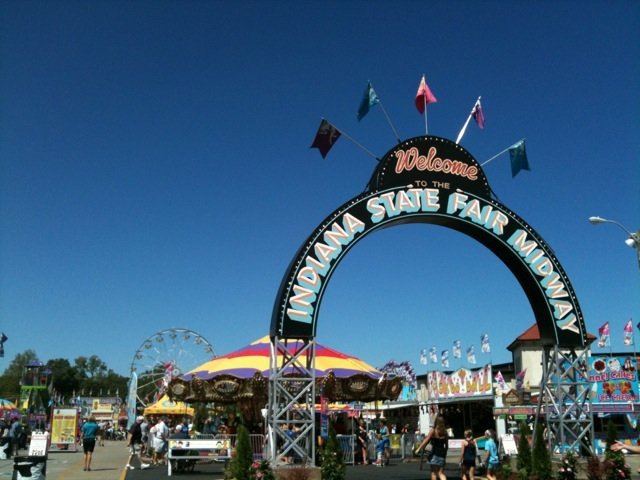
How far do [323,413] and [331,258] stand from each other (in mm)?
7567

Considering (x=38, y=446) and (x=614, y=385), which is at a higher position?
(x=614, y=385)

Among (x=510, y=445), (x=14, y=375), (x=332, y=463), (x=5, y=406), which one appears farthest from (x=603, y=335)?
(x=14, y=375)

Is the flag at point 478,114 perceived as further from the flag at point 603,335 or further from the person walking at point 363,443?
the flag at point 603,335

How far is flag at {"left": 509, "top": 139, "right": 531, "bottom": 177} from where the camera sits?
19.2 metres

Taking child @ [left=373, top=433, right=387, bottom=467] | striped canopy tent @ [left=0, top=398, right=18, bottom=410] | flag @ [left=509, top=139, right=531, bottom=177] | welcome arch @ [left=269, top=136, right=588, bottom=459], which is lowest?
child @ [left=373, top=433, right=387, bottom=467]

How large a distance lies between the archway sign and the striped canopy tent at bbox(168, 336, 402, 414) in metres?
7.90

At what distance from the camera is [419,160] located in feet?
55.5

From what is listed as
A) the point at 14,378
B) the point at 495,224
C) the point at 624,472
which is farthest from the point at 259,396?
the point at 14,378

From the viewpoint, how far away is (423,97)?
60.3 feet

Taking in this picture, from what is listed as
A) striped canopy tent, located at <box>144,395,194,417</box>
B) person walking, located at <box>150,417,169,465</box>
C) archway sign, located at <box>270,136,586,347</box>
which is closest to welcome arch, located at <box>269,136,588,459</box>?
archway sign, located at <box>270,136,586,347</box>

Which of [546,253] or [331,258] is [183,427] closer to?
[331,258]

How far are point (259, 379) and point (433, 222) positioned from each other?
951 cm

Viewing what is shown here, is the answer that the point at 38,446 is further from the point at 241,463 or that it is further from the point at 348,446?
the point at 348,446

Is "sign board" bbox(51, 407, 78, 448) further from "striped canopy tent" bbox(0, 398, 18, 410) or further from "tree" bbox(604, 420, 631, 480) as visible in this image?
"tree" bbox(604, 420, 631, 480)
